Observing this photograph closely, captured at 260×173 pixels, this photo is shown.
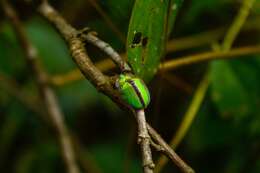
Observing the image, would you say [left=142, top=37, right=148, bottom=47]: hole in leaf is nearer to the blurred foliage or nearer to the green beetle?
the green beetle

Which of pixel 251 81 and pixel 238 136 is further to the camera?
pixel 238 136

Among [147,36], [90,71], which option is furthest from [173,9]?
[90,71]

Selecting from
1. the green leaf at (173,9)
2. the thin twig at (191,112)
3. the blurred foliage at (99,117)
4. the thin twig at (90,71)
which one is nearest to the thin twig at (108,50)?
the thin twig at (90,71)

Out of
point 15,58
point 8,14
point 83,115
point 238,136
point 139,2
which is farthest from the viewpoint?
point 83,115

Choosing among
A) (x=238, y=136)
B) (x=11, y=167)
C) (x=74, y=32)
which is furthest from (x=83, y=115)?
(x=74, y=32)

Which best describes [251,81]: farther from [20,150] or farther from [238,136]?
[20,150]

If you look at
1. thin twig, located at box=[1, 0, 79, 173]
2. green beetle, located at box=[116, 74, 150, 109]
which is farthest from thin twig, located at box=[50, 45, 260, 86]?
green beetle, located at box=[116, 74, 150, 109]

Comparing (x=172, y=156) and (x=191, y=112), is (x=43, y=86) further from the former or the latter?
(x=172, y=156)

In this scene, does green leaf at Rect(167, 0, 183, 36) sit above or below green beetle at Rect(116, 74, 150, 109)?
above
